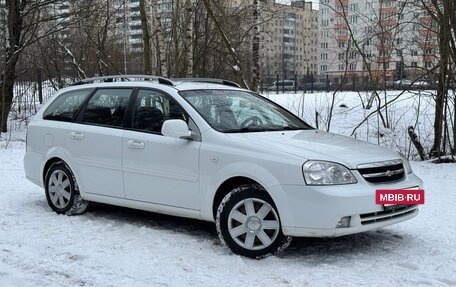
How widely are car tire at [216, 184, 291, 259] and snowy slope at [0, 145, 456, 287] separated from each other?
12 cm

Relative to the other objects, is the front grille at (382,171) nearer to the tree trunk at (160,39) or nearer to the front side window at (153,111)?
the front side window at (153,111)

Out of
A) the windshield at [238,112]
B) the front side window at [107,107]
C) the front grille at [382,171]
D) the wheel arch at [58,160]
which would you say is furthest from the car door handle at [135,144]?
the front grille at [382,171]

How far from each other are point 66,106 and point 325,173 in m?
3.77

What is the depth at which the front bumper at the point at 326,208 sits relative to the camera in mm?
4602

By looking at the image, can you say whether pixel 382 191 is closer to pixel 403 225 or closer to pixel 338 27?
pixel 403 225

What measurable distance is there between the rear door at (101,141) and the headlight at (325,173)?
89.2 inches

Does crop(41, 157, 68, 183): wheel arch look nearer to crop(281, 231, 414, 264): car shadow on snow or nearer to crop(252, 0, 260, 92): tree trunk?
crop(281, 231, 414, 264): car shadow on snow

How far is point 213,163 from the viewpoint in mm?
5223

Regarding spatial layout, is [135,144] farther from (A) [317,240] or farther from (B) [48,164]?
(A) [317,240]

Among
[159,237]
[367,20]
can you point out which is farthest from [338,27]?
[159,237]

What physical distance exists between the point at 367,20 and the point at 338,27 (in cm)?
227

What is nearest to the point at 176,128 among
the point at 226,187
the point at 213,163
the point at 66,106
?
the point at 213,163

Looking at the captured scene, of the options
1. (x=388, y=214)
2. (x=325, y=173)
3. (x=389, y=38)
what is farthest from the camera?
(x=389, y=38)

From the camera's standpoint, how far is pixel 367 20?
12688 millimetres
